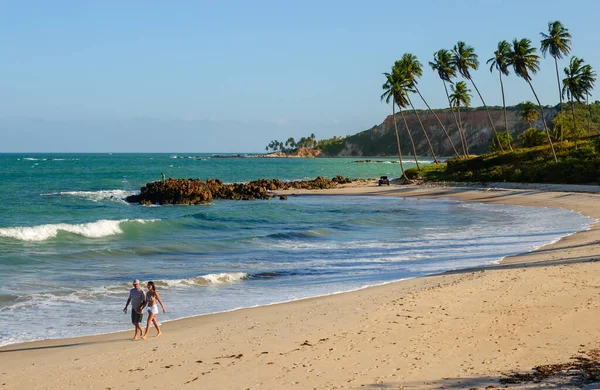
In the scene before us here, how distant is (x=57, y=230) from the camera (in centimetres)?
3092

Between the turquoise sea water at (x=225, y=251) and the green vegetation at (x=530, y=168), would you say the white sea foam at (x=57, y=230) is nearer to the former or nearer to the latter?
the turquoise sea water at (x=225, y=251)

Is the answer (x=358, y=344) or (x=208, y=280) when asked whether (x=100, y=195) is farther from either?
(x=358, y=344)

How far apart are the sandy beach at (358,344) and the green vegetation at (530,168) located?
40.4 m

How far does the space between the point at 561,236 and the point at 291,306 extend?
15820mm

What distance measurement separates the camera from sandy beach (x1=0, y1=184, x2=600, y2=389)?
926 cm

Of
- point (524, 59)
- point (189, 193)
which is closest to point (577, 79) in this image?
point (524, 59)

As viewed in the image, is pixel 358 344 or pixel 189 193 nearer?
pixel 358 344

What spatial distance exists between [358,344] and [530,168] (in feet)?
170

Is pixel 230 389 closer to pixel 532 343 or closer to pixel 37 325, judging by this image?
pixel 532 343

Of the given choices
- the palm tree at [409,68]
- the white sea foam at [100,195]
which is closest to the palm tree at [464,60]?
the palm tree at [409,68]

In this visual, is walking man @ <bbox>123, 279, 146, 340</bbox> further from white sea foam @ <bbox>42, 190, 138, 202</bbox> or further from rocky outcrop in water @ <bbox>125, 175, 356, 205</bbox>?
white sea foam @ <bbox>42, 190, 138, 202</bbox>

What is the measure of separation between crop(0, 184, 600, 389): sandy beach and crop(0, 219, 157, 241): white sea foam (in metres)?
18.6

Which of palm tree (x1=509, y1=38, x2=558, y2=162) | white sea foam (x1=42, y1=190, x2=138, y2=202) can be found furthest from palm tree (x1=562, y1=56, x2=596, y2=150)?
white sea foam (x1=42, y1=190, x2=138, y2=202)

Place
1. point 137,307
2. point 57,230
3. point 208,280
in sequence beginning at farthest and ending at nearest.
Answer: point 57,230 → point 208,280 → point 137,307
